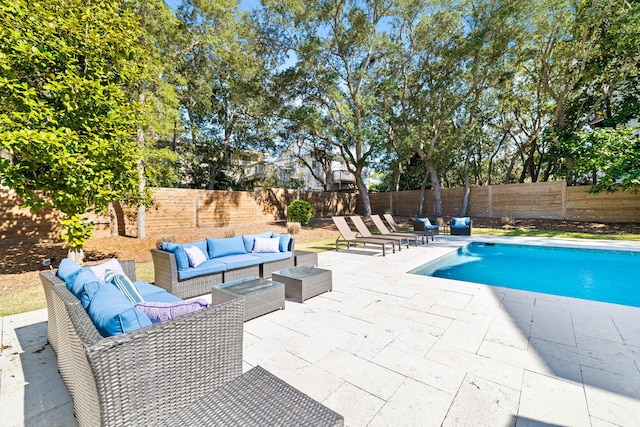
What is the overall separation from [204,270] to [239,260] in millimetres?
628

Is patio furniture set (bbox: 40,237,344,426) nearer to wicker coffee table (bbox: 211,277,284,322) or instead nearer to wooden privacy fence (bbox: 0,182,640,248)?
wicker coffee table (bbox: 211,277,284,322)

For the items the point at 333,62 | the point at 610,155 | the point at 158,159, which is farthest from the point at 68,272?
the point at 610,155

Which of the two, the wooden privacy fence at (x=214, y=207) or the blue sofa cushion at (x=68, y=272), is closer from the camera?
the blue sofa cushion at (x=68, y=272)

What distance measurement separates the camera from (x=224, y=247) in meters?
4.93

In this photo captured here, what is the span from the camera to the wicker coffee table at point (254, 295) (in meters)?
3.22

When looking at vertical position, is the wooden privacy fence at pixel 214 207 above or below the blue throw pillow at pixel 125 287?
above

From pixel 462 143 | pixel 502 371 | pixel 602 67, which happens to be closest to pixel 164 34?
pixel 502 371

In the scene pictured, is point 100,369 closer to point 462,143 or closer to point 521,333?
point 521,333

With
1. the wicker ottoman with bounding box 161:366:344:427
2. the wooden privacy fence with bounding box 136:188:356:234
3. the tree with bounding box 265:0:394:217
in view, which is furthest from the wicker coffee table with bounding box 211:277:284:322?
the tree with bounding box 265:0:394:217

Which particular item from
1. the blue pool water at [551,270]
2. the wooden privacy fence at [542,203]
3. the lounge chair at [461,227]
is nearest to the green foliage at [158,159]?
the blue pool water at [551,270]

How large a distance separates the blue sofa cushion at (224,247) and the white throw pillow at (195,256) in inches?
15.2

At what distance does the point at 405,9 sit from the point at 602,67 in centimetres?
832

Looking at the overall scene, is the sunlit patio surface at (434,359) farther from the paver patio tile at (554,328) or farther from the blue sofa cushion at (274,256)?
the blue sofa cushion at (274,256)

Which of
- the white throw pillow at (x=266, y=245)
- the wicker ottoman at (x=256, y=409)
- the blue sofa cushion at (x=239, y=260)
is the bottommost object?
the wicker ottoman at (x=256, y=409)
